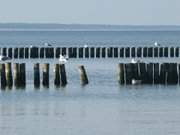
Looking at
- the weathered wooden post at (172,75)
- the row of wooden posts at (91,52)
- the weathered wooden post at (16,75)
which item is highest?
the weathered wooden post at (16,75)

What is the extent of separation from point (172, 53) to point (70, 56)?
7.87 m

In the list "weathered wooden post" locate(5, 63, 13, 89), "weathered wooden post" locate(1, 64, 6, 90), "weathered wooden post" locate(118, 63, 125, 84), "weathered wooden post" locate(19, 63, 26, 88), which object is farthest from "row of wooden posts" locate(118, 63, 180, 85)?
"weathered wooden post" locate(1, 64, 6, 90)

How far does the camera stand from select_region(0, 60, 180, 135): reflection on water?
3688 cm

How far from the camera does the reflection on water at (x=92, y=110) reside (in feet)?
121

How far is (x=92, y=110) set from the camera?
4259 cm

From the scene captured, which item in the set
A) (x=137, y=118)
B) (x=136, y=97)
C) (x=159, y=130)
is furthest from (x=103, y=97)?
(x=159, y=130)

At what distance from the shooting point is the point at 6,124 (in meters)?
38.0

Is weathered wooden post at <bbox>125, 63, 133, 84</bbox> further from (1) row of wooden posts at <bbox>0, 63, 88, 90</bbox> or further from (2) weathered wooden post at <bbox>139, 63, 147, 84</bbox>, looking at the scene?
(1) row of wooden posts at <bbox>0, 63, 88, 90</bbox>

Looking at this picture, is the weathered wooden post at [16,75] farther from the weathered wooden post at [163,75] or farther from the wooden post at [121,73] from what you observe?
the weathered wooden post at [163,75]

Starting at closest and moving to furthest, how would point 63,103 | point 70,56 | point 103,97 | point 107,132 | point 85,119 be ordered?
point 107,132, point 85,119, point 63,103, point 103,97, point 70,56

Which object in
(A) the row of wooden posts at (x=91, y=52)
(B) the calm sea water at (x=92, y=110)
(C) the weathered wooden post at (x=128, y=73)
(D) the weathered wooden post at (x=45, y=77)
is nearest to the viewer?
(B) the calm sea water at (x=92, y=110)

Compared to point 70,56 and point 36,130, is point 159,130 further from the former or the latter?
point 70,56

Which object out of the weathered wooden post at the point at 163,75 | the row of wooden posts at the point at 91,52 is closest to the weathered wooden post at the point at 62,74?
the weathered wooden post at the point at 163,75

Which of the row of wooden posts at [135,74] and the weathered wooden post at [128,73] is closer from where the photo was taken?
the row of wooden posts at [135,74]
